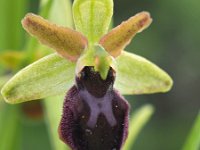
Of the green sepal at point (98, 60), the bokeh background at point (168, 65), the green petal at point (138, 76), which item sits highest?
the green sepal at point (98, 60)

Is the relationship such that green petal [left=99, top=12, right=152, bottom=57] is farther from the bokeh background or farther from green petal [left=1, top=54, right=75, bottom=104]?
the bokeh background

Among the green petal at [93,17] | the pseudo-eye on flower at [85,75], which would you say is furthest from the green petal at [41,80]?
the green petal at [93,17]

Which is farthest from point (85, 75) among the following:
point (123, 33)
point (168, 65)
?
point (168, 65)

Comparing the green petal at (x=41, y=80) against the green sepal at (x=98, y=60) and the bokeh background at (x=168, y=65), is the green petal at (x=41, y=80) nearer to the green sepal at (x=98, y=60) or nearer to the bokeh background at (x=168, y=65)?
the green sepal at (x=98, y=60)

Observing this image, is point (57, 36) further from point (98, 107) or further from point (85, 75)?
point (98, 107)

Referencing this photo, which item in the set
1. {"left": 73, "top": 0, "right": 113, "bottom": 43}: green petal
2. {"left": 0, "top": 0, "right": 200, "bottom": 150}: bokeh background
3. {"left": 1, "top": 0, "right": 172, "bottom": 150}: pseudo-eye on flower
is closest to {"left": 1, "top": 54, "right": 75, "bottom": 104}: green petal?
{"left": 1, "top": 0, "right": 172, "bottom": 150}: pseudo-eye on flower

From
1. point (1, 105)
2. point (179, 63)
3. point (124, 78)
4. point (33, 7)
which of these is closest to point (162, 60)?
point (179, 63)
